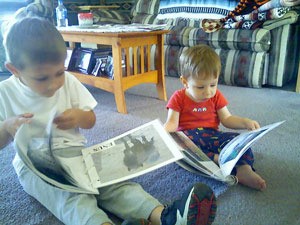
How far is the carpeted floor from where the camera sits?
71 cm

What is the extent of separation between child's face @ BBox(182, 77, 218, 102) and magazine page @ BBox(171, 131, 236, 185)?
0.42 feet

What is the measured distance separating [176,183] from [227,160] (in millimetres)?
166

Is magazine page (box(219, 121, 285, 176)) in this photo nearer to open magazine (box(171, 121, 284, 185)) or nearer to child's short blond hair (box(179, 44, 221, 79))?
open magazine (box(171, 121, 284, 185))

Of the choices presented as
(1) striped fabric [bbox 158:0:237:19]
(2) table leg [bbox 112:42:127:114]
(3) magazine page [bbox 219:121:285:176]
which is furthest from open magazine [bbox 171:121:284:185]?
(1) striped fabric [bbox 158:0:237:19]

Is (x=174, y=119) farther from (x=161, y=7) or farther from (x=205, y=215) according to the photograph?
(x=161, y=7)

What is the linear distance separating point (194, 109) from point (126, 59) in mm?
642

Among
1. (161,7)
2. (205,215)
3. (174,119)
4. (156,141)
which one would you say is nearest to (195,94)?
(174,119)

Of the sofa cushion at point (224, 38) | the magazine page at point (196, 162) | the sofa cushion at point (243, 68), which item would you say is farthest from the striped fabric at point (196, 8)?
the magazine page at point (196, 162)

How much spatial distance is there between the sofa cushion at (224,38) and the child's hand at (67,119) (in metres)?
1.39

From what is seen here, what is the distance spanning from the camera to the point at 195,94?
915mm

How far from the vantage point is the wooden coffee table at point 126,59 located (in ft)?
4.66

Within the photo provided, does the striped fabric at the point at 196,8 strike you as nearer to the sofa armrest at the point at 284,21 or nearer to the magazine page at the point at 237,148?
the sofa armrest at the point at 284,21

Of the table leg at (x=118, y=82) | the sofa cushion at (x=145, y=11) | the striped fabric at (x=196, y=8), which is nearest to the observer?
the table leg at (x=118, y=82)

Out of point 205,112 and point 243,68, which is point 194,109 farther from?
point 243,68
